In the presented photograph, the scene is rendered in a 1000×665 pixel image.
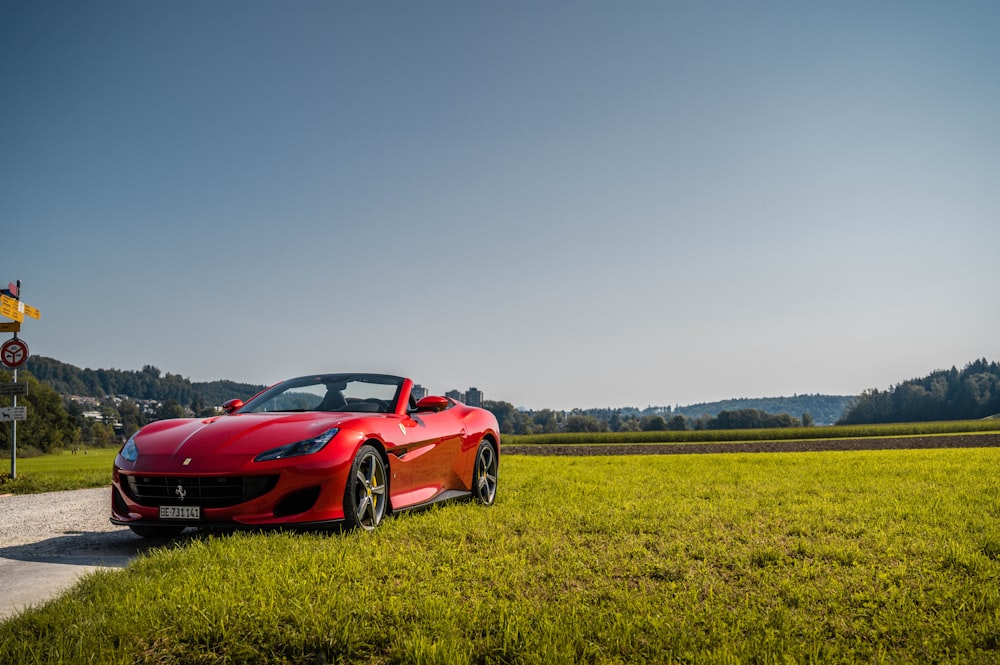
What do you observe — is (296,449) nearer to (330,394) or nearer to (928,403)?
(330,394)

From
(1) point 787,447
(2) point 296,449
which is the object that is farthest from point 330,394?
(1) point 787,447

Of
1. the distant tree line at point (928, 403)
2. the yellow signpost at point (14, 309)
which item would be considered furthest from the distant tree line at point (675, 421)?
the yellow signpost at point (14, 309)

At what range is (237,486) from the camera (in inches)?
212

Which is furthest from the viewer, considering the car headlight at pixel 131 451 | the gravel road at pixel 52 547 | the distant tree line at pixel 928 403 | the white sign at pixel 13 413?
the distant tree line at pixel 928 403

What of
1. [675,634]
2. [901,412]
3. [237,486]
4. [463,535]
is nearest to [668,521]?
[463,535]

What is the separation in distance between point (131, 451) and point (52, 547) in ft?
4.14

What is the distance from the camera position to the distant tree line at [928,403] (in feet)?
398

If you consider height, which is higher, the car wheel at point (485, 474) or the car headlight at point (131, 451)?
the car headlight at point (131, 451)

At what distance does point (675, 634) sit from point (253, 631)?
1963 mm

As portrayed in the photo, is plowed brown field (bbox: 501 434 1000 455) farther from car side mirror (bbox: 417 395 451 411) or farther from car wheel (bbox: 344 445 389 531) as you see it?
car wheel (bbox: 344 445 389 531)

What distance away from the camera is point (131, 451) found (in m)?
5.92

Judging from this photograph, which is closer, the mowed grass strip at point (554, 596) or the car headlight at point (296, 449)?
the mowed grass strip at point (554, 596)

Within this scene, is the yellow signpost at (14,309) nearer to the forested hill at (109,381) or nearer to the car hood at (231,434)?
the car hood at (231,434)

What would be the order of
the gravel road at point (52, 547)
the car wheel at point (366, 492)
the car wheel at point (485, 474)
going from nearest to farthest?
the gravel road at point (52, 547) < the car wheel at point (366, 492) < the car wheel at point (485, 474)
